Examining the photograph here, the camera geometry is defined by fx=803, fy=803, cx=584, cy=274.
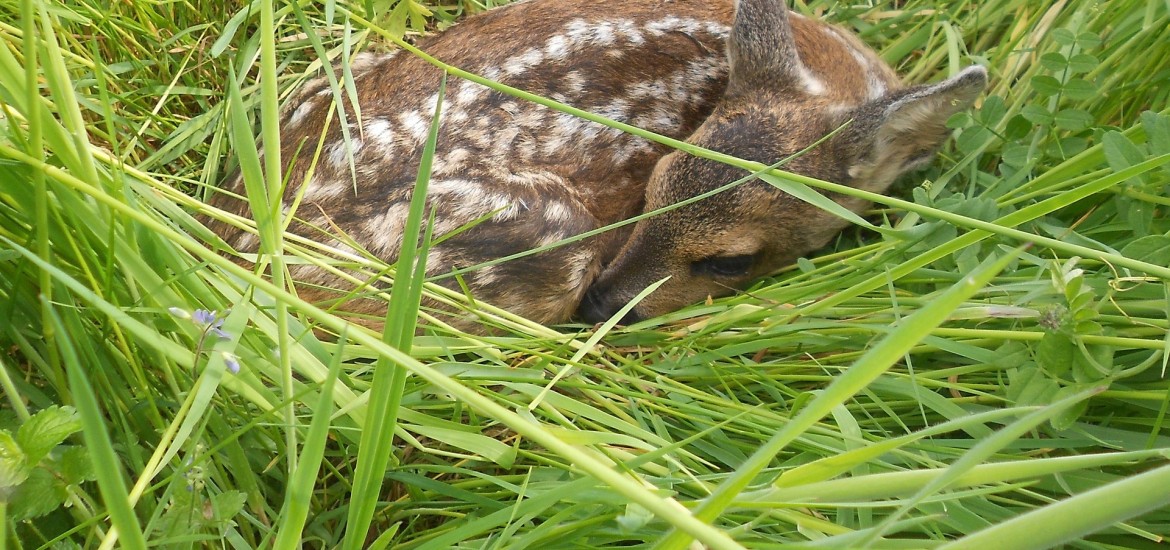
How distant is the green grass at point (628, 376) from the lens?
875 mm

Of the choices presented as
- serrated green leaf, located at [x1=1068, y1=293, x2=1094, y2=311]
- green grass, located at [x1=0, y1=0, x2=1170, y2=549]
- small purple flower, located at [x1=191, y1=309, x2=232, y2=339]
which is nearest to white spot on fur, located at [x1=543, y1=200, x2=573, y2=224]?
green grass, located at [x1=0, y1=0, x2=1170, y2=549]

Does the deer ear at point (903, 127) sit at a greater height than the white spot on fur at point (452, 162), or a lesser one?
greater

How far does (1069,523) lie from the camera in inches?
25.5

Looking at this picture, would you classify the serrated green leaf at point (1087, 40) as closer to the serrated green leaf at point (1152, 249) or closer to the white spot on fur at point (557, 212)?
the serrated green leaf at point (1152, 249)

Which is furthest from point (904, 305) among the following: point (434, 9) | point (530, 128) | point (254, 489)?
point (434, 9)

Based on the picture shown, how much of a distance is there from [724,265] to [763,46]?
1.98ft

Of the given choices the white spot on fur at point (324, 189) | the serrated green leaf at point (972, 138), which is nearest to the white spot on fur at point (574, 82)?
the white spot on fur at point (324, 189)

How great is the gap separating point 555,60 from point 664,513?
1875mm

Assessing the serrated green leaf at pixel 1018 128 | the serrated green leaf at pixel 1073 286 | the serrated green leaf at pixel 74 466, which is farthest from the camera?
the serrated green leaf at pixel 1018 128

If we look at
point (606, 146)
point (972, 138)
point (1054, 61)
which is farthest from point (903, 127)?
point (606, 146)

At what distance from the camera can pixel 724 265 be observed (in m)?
2.24

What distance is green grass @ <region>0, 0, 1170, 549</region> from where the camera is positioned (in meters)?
0.88

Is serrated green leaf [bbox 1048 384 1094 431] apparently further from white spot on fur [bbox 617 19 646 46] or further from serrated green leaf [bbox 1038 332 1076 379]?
white spot on fur [bbox 617 19 646 46]

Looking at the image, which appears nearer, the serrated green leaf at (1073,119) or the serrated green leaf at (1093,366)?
the serrated green leaf at (1093,366)
